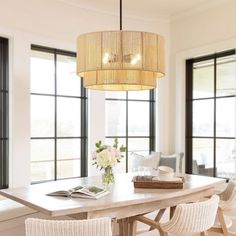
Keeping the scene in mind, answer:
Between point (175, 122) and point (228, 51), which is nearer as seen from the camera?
point (228, 51)

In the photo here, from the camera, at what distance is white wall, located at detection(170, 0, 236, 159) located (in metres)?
3.98

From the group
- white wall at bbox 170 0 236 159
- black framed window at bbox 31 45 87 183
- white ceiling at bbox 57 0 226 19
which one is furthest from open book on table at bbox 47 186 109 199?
white ceiling at bbox 57 0 226 19

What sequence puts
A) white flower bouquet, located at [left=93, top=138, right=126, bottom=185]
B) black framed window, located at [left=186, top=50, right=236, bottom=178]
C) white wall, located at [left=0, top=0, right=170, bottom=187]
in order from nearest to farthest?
white flower bouquet, located at [left=93, top=138, right=126, bottom=185] → white wall, located at [left=0, top=0, right=170, bottom=187] → black framed window, located at [left=186, top=50, right=236, bottom=178]

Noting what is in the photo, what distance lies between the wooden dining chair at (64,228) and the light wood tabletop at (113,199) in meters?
0.13

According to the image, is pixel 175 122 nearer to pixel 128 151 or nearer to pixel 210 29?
pixel 128 151

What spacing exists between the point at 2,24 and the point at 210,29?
8.05 ft

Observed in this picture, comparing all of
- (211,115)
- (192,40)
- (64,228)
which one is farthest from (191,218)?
(192,40)

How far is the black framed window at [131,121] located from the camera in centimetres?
448

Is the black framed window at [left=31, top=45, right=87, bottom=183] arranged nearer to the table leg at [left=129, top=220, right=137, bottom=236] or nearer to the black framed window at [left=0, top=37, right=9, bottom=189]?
the black framed window at [left=0, top=37, right=9, bottom=189]

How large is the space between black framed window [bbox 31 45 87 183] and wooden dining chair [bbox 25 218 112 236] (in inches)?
81.0

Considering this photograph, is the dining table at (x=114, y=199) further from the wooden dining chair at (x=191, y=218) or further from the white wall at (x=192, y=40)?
the white wall at (x=192, y=40)

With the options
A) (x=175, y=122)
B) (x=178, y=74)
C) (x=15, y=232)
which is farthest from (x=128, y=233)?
(x=178, y=74)

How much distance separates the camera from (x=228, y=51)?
13.4 ft

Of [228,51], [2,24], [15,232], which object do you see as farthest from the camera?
[228,51]
